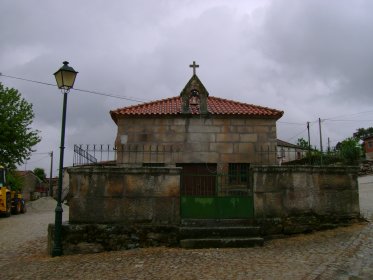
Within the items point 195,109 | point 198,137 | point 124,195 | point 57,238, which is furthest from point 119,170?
point 195,109

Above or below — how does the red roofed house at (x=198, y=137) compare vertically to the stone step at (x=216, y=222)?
above

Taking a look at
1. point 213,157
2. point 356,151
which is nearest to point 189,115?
point 213,157

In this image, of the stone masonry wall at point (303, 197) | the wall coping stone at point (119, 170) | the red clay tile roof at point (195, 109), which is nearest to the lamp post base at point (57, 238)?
the wall coping stone at point (119, 170)

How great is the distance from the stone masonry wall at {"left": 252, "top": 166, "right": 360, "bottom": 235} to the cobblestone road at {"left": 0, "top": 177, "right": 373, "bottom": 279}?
0.36 meters

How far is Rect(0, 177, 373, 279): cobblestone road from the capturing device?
6.34 meters

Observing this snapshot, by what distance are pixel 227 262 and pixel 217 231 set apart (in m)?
1.70

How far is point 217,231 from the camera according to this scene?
8.84m

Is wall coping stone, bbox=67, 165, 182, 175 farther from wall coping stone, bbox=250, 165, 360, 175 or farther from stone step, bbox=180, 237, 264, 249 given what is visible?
wall coping stone, bbox=250, 165, 360, 175

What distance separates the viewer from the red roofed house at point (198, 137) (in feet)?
43.7

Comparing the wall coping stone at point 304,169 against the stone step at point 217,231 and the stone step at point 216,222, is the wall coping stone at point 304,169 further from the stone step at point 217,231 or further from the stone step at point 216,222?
the stone step at point 217,231

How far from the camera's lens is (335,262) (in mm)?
6812

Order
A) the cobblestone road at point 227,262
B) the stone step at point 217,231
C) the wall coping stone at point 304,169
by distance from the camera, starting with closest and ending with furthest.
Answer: the cobblestone road at point 227,262 → the stone step at point 217,231 → the wall coping stone at point 304,169

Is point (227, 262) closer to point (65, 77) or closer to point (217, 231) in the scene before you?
point (217, 231)

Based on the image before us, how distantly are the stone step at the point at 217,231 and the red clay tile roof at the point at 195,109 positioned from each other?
18.0 ft
